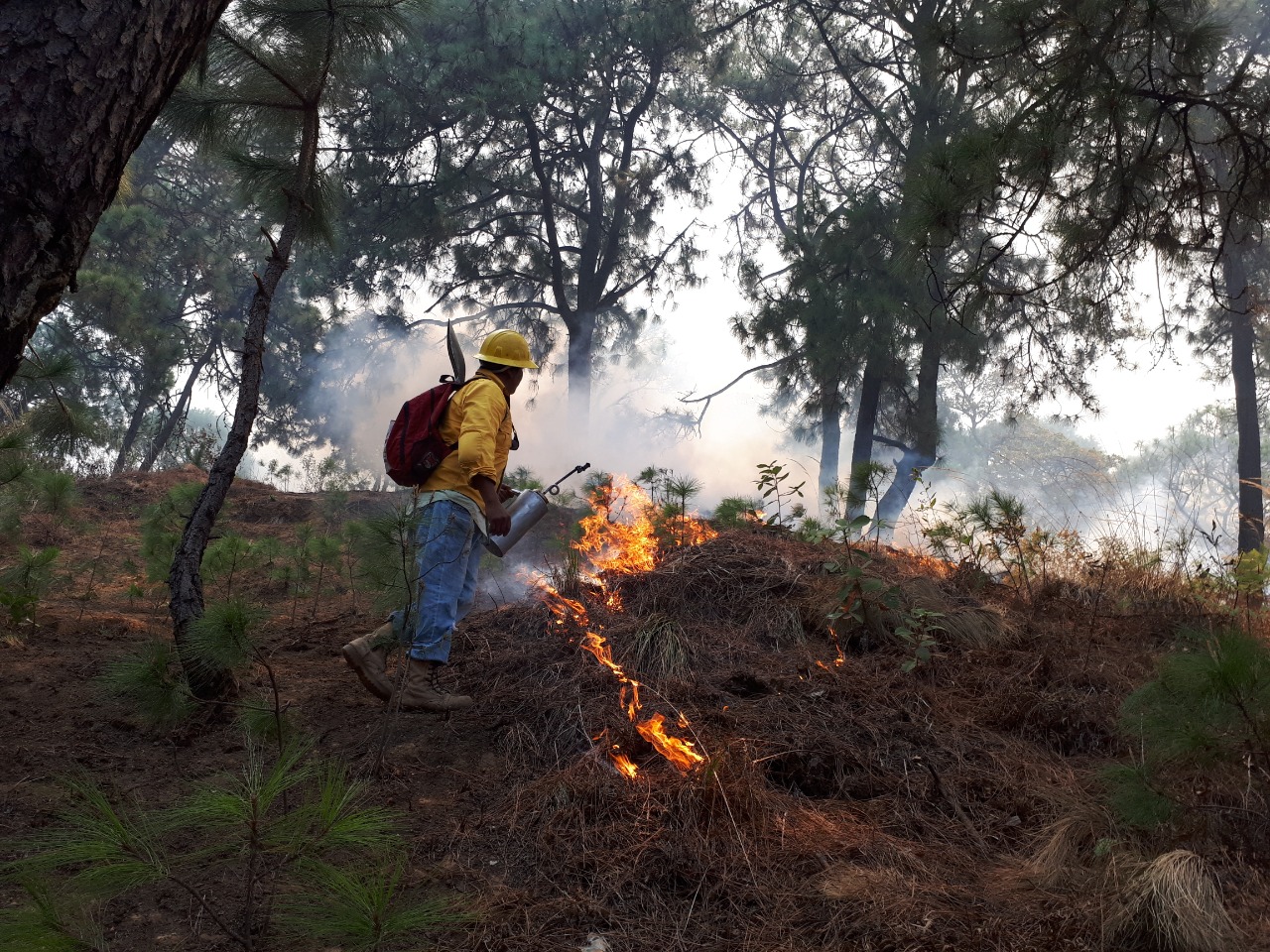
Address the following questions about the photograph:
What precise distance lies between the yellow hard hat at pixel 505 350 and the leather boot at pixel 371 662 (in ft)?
4.02

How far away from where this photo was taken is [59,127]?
5.78ft

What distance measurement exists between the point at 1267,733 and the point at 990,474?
4310 cm

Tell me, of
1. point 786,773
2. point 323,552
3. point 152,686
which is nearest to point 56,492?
point 323,552

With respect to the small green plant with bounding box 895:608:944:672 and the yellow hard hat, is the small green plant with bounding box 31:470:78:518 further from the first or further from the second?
the small green plant with bounding box 895:608:944:672

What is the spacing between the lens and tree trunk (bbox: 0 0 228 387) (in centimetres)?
170

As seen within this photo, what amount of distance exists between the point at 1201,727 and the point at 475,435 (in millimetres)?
2635

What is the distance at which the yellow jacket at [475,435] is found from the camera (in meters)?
3.65

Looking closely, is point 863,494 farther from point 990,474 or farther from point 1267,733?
point 990,474

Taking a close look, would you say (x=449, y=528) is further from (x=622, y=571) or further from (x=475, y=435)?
(x=622, y=571)

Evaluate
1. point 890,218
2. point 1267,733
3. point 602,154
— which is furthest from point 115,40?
point 602,154

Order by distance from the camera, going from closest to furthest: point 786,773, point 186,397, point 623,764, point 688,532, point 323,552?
point 623,764
point 786,773
point 688,532
point 323,552
point 186,397

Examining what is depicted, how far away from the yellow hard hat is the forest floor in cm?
141

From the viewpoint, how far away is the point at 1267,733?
2.09 m

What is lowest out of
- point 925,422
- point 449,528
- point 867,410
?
point 449,528
